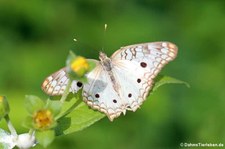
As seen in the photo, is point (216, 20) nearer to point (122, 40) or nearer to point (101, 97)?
point (122, 40)

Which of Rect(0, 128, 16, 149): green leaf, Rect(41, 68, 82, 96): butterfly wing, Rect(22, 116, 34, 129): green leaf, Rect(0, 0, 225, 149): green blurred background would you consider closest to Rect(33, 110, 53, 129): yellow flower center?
Rect(22, 116, 34, 129): green leaf

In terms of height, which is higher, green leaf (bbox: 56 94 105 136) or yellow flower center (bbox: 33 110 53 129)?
yellow flower center (bbox: 33 110 53 129)

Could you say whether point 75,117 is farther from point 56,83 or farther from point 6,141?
point 6,141

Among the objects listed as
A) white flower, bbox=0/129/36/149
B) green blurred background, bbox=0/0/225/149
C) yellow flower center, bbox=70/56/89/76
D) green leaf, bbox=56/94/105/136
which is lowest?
green blurred background, bbox=0/0/225/149

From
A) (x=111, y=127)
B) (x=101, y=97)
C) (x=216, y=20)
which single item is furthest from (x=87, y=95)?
(x=216, y=20)

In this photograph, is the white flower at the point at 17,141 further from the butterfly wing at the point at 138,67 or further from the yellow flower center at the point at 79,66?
the butterfly wing at the point at 138,67

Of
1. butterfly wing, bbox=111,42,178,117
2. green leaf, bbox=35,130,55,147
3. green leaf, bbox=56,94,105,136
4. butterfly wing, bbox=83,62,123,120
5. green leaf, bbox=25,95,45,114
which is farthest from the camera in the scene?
butterfly wing, bbox=111,42,178,117

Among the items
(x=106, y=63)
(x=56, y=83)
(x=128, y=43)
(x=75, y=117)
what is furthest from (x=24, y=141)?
(x=128, y=43)

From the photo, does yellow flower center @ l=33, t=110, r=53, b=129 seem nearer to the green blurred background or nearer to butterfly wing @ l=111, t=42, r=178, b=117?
butterfly wing @ l=111, t=42, r=178, b=117
